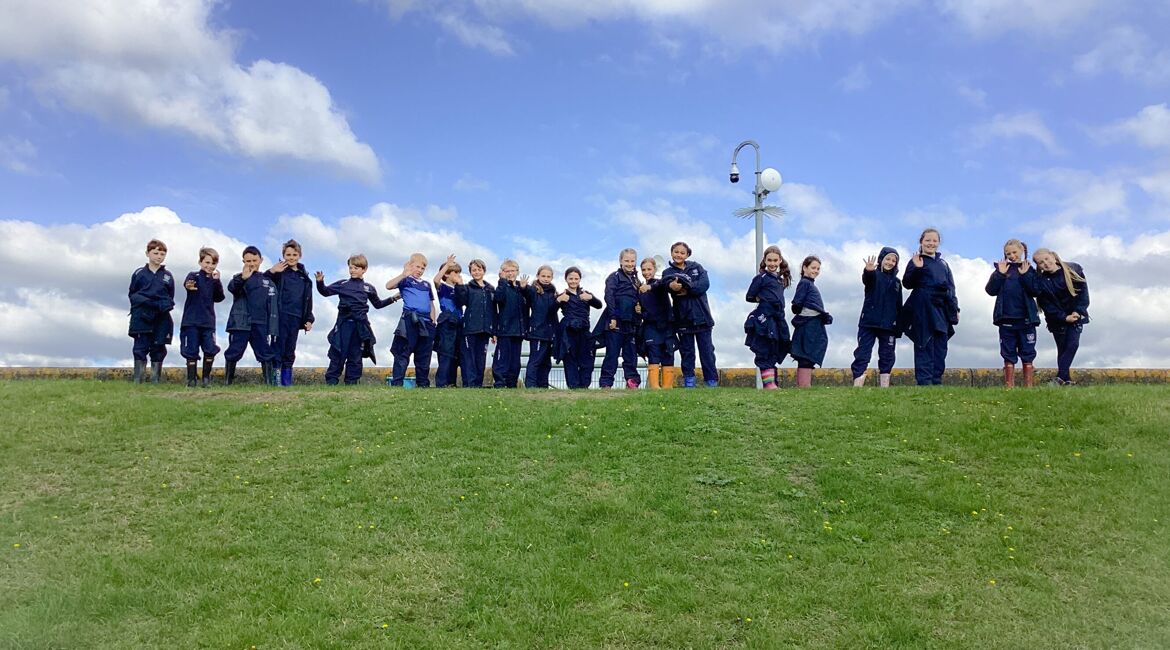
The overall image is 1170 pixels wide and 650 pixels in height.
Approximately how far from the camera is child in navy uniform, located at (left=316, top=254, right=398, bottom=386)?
14.6 m

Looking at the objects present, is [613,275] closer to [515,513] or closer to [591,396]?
[591,396]

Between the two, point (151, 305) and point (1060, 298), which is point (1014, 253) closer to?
point (1060, 298)

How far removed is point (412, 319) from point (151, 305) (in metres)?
4.33

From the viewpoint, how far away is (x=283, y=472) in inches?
370

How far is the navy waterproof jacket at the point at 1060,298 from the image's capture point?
532 inches

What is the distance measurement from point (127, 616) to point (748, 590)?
5.02 meters

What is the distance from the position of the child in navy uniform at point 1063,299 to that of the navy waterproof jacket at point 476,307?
928 centimetres

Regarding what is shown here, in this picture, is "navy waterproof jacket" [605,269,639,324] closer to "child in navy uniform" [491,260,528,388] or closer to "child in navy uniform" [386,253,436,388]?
"child in navy uniform" [491,260,528,388]

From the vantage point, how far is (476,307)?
14977 millimetres

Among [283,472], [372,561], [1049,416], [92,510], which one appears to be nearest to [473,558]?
[372,561]

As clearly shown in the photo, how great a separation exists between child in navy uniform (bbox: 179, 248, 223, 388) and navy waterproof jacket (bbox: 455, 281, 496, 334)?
4181 millimetres

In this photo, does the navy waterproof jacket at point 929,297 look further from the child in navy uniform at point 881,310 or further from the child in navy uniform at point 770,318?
the child in navy uniform at point 770,318

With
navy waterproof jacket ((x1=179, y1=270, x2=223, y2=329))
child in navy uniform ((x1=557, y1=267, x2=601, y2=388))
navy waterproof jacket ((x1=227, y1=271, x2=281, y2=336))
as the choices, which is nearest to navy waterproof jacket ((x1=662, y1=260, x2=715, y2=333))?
child in navy uniform ((x1=557, y1=267, x2=601, y2=388))

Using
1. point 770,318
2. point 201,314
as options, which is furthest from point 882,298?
point 201,314
